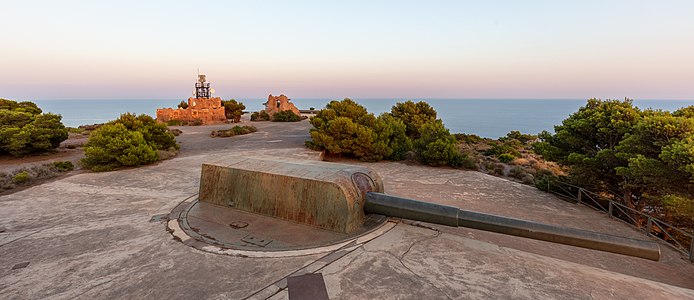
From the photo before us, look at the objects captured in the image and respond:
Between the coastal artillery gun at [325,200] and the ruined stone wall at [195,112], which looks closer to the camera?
the coastal artillery gun at [325,200]

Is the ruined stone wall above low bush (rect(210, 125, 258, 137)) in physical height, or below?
above

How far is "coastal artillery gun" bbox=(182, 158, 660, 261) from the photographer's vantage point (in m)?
5.07

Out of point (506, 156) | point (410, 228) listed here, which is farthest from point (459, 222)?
point (506, 156)

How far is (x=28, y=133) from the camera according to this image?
15750 millimetres

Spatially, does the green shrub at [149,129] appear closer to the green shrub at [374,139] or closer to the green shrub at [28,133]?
the green shrub at [28,133]

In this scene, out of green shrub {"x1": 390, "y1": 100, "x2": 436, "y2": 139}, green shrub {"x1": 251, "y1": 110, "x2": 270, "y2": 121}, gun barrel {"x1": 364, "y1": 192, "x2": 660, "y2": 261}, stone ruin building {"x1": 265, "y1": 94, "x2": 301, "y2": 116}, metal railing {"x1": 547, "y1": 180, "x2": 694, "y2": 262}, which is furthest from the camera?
stone ruin building {"x1": 265, "y1": 94, "x2": 301, "y2": 116}

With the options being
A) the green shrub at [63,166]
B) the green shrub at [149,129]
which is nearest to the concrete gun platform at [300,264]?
the green shrub at [63,166]

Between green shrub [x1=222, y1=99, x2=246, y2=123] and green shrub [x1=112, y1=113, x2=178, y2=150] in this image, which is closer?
green shrub [x1=112, y1=113, x2=178, y2=150]

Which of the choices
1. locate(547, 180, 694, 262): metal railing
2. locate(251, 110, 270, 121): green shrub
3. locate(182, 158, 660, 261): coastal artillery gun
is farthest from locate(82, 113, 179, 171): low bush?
locate(251, 110, 270, 121): green shrub

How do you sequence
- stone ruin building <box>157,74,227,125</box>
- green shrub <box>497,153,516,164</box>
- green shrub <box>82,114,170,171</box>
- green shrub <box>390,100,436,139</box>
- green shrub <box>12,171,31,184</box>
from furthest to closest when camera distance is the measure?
stone ruin building <box>157,74,227,125</box> → green shrub <box>390,100,436,139</box> → green shrub <box>497,153,516,164</box> → green shrub <box>82,114,170,171</box> → green shrub <box>12,171,31,184</box>

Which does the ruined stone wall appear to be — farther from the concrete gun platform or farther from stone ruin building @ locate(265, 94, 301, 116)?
the concrete gun platform

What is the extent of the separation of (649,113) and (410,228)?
8.46 m

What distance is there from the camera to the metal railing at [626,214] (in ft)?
24.8

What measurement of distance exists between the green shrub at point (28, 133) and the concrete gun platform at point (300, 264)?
29.9 ft
